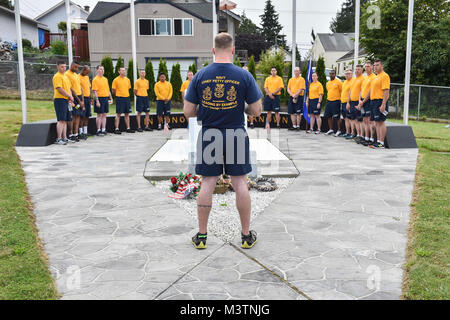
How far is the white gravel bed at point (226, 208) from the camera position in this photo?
15.1ft

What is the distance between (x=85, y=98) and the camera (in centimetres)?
1199

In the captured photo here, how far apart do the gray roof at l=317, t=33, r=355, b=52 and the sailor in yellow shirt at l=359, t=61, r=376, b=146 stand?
52646 mm

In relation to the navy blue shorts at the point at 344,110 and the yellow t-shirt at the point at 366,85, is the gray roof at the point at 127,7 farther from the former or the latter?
the yellow t-shirt at the point at 366,85

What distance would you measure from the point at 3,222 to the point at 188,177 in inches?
93.2

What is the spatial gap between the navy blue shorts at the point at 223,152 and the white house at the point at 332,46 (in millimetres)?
58376

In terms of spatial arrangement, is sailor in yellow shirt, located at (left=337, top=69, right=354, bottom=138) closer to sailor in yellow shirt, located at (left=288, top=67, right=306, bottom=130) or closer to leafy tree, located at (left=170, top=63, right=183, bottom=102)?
sailor in yellow shirt, located at (left=288, top=67, right=306, bottom=130)

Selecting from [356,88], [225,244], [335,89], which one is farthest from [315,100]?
[225,244]

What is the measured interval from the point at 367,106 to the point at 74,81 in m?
7.20

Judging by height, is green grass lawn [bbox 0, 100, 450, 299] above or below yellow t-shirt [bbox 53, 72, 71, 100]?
below

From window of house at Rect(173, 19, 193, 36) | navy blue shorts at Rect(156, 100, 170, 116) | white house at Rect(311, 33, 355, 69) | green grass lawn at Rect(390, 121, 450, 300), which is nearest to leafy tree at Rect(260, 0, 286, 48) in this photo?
white house at Rect(311, 33, 355, 69)

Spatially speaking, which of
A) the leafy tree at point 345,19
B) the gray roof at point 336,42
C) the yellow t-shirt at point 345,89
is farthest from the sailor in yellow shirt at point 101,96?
the leafy tree at point 345,19

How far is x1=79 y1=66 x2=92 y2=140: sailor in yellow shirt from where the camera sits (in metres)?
11.7
